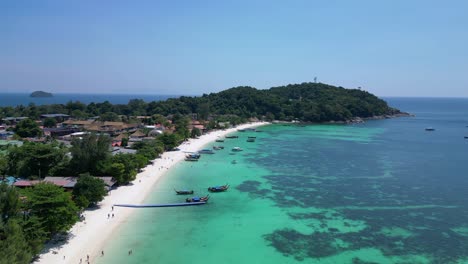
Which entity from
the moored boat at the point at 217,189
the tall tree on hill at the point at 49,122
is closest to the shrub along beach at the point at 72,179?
the tall tree on hill at the point at 49,122

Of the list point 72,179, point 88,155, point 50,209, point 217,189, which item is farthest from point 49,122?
point 50,209

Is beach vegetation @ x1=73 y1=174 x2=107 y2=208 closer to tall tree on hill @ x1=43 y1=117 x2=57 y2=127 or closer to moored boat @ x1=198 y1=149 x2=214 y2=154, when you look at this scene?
moored boat @ x1=198 y1=149 x2=214 y2=154

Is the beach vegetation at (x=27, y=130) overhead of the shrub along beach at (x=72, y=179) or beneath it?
overhead

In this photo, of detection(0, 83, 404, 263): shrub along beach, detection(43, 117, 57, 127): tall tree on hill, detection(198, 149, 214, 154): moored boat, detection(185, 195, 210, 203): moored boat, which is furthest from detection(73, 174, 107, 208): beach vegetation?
detection(43, 117, 57, 127): tall tree on hill

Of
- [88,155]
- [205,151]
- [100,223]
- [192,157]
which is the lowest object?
[100,223]

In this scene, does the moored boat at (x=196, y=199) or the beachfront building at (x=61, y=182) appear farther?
the moored boat at (x=196, y=199)

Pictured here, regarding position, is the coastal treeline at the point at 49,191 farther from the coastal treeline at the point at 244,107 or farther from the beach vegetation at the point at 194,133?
the coastal treeline at the point at 244,107

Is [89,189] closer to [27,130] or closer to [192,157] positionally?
[192,157]
